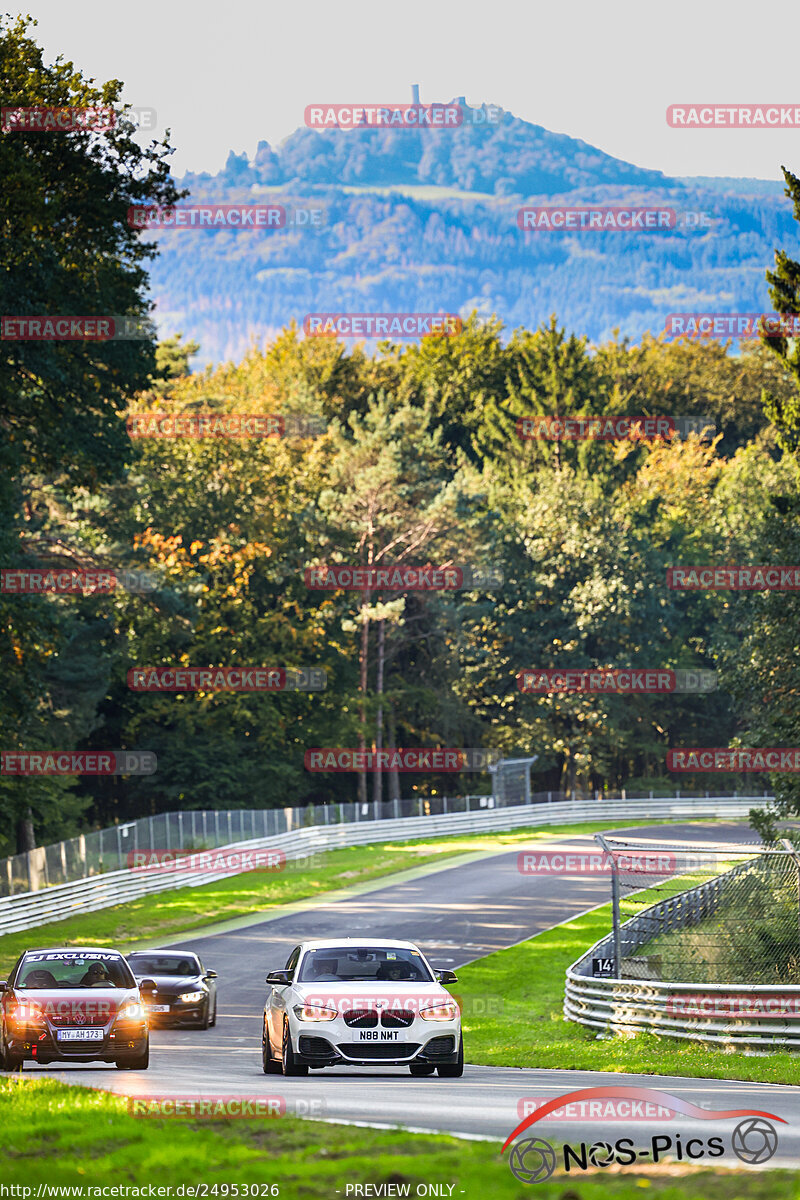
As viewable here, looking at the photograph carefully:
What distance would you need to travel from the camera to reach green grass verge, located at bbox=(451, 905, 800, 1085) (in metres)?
17.1

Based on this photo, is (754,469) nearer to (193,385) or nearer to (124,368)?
(193,385)

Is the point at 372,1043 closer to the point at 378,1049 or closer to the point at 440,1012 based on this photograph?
the point at 378,1049

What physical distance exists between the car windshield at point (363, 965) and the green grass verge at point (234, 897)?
16521 millimetres

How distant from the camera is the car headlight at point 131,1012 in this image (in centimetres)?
1575

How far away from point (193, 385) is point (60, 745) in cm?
3731

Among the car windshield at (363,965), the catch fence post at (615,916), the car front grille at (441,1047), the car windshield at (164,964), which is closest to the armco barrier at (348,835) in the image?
the car windshield at (164,964)

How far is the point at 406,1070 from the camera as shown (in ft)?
50.4

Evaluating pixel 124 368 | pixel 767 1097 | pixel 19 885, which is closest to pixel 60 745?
pixel 19 885

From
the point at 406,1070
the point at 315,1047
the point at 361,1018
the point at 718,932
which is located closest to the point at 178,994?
the point at 406,1070

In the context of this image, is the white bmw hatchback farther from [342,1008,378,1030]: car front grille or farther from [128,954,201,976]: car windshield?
[128,954,201,976]: car windshield

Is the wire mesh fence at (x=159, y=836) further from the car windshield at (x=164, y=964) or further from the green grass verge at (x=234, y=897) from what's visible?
the car windshield at (x=164, y=964)

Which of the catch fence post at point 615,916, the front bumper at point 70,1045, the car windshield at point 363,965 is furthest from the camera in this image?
the catch fence post at point 615,916

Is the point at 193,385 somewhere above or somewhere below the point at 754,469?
above

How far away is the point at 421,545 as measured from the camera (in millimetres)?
72250
